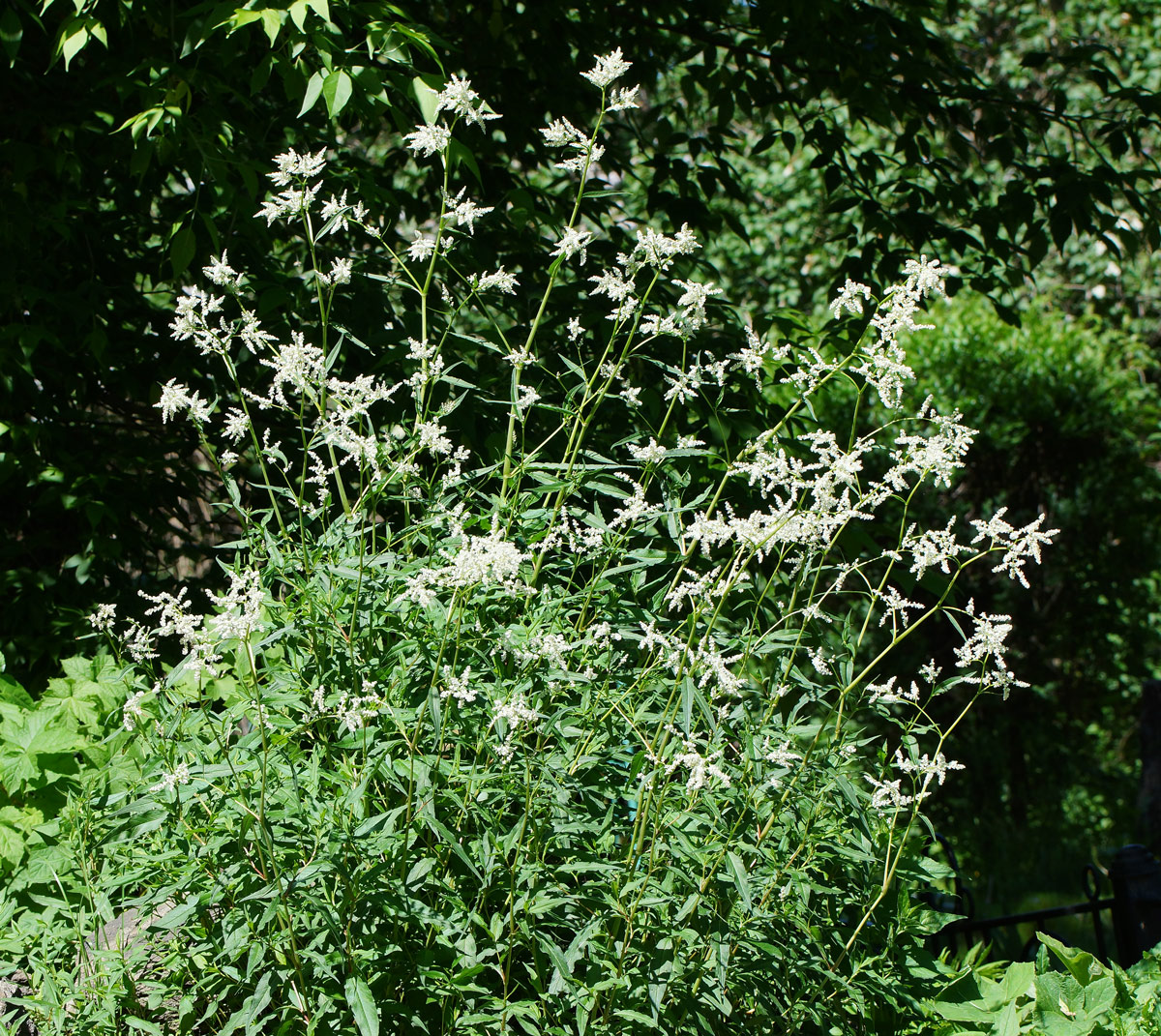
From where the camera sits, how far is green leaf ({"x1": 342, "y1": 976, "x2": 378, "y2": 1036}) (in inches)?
64.8

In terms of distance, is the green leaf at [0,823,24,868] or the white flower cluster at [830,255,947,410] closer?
the white flower cluster at [830,255,947,410]

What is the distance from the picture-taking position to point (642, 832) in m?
1.97

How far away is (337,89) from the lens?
2832 mm

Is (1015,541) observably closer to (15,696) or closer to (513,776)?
(513,776)

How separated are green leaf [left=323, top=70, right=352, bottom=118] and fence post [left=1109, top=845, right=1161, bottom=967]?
3.69m

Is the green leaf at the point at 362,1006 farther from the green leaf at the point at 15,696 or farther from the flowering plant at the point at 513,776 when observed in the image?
the green leaf at the point at 15,696

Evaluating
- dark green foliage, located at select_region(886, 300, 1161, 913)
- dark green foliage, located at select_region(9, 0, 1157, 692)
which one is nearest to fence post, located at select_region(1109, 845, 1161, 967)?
dark green foliage, located at select_region(9, 0, 1157, 692)

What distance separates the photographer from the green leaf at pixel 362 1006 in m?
1.65

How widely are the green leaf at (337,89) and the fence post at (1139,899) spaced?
3688mm

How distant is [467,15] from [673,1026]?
14.6 feet

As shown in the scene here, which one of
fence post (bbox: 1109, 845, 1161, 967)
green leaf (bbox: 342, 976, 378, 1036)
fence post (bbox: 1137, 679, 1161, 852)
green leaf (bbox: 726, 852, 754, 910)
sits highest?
green leaf (bbox: 726, 852, 754, 910)

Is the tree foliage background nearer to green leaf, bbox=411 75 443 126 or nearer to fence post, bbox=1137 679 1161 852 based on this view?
green leaf, bbox=411 75 443 126

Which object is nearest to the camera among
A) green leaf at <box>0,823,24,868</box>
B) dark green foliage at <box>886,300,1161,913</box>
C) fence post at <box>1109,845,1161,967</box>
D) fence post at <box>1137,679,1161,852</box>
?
green leaf at <box>0,823,24,868</box>

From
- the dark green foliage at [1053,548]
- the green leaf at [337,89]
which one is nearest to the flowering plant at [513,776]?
the green leaf at [337,89]
